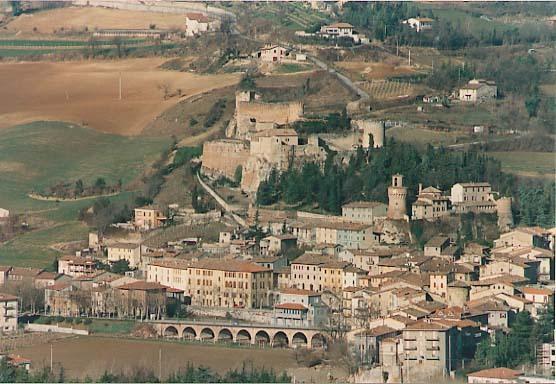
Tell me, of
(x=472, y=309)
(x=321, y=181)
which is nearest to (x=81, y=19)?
(x=321, y=181)

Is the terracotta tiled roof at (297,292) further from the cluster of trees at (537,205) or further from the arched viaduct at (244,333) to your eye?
the cluster of trees at (537,205)

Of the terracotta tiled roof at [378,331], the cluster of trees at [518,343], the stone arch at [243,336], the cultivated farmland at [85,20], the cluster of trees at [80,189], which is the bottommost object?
the cultivated farmland at [85,20]

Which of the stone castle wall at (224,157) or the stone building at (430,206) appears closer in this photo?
the stone building at (430,206)

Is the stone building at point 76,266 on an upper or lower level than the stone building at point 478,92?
lower

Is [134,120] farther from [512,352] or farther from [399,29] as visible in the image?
[512,352]

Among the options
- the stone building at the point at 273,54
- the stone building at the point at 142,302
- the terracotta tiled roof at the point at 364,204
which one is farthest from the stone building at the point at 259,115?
the stone building at the point at 142,302

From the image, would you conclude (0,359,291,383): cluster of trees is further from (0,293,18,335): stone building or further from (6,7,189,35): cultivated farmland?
(6,7,189,35): cultivated farmland

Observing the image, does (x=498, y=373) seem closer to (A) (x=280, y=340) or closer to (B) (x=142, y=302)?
(A) (x=280, y=340)
